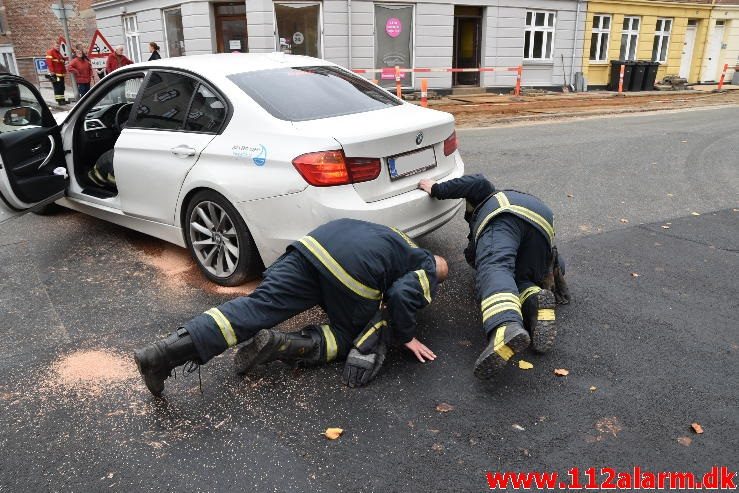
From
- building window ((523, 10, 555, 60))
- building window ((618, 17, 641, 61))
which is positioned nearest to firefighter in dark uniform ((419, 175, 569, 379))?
building window ((523, 10, 555, 60))

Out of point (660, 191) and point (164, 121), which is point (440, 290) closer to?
point (164, 121)

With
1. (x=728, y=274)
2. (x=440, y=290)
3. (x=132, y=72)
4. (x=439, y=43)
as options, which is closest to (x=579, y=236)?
(x=728, y=274)

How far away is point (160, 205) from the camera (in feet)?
14.5

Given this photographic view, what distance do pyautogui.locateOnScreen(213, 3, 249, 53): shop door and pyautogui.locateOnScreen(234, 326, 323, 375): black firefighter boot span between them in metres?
16.1

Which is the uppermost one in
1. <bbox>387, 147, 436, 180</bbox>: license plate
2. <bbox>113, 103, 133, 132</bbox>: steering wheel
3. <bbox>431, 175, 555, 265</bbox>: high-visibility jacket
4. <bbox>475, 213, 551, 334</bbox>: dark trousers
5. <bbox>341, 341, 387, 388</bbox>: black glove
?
<bbox>113, 103, 133, 132</bbox>: steering wheel

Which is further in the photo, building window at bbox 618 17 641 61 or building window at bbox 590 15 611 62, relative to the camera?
building window at bbox 618 17 641 61

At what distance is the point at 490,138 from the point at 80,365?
28.6 feet

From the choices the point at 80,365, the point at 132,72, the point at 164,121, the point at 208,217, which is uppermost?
the point at 132,72

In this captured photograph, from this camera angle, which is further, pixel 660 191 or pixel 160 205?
pixel 660 191

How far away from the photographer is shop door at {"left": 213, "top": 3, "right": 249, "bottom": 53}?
17.5m

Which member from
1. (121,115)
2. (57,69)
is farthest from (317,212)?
(57,69)

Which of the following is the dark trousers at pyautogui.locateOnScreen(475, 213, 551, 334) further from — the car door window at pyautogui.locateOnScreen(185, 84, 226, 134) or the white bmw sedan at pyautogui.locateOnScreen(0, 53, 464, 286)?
the car door window at pyautogui.locateOnScreen(185, 84, 226, 134)

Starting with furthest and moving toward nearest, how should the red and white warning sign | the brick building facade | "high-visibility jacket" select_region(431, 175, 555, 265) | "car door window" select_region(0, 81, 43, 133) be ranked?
the brick building facade
the red and white warning sign
"car door window" select_region(0, 81, 43, 133)
"high-visibility jacket" select_region(431, 175, 555, 265)

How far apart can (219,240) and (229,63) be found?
4.34 ft
